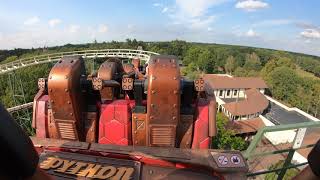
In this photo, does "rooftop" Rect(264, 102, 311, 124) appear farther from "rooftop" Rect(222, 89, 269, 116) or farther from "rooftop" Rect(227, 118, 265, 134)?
"rooftop" Rect(227, 118, 265, 134)

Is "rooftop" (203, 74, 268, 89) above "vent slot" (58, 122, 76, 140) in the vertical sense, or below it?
below

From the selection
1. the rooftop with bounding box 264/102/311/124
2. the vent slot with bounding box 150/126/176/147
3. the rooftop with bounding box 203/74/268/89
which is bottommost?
the rooftop with bounding box 264/102/311/124

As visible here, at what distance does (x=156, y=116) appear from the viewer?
3.69 meters

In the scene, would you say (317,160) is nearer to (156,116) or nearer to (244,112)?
(156,116)

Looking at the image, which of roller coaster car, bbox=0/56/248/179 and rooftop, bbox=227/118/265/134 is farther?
rooftop, bbox=227/118/265/134

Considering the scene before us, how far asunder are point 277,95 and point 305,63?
52594mm

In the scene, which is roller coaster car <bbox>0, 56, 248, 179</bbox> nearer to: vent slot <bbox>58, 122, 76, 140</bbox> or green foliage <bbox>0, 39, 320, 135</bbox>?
vent slot <bbox>58, 122, 76, 140</bbox>

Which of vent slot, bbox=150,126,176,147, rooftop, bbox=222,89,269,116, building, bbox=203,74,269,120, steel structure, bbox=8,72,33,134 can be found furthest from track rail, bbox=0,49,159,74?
vent slot, bbox=150,126,176,147

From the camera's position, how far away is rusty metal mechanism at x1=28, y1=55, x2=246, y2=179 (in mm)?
3040

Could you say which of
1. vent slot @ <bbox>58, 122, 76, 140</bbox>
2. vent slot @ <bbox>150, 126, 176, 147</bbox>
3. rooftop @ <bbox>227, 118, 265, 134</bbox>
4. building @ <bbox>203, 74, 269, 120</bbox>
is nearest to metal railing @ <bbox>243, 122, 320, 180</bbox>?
vent slot @ <bbox>150, 126, 176, 147</bbox>

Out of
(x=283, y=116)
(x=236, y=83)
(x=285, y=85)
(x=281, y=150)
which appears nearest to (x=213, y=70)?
(x=285, y=85)

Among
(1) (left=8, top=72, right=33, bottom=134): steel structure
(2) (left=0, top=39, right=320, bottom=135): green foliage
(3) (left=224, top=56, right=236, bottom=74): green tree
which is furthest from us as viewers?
(3) (left=224, top=56, right=236, bottom=74): green tree

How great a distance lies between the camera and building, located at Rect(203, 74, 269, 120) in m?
35.6

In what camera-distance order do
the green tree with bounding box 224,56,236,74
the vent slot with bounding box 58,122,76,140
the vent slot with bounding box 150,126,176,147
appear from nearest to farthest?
the vent slot with bounding box 150,126,176,147
the vent slot with bounding box 58,122,76,140
the green tree with bounding box 224,56,236,74
